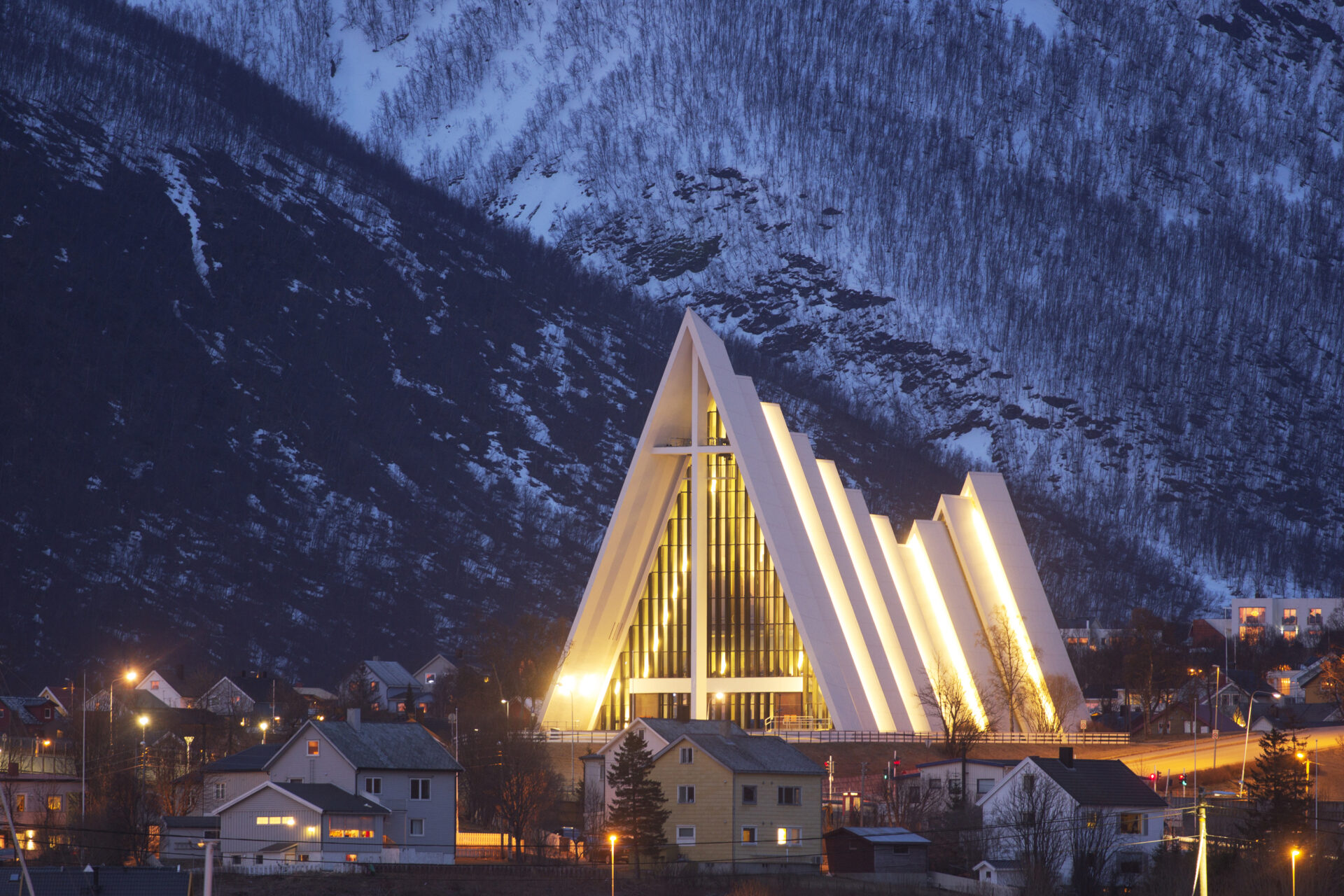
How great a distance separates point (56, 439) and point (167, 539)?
60.9 ft

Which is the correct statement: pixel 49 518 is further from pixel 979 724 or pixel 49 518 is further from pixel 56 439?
pixel 979 724

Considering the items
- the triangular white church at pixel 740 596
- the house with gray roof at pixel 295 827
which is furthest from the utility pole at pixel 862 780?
the house with gray roof at pixel 295 827

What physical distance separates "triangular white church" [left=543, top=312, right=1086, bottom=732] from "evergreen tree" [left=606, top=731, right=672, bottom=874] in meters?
19.8

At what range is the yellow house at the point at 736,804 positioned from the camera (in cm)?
4047

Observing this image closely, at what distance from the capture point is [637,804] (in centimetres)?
3881

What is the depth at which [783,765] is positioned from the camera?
1631 inches

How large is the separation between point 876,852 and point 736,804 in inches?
135

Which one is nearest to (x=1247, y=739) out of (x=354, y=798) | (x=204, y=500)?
(x=354, y=798)

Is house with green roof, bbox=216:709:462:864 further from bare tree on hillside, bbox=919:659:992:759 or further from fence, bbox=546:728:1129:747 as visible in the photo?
bare tree on hillside, bbox=919:659:992:759

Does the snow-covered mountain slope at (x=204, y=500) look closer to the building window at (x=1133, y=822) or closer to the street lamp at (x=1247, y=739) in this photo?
the street lamp at (x=1247, y=739)

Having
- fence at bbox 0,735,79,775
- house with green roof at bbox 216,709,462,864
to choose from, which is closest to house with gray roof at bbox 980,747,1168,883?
house with green roof at bbox 216,709,462,864

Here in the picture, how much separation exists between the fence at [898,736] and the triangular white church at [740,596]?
1.67 meters

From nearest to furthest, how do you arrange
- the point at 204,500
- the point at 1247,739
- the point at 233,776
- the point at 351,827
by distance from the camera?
the point at 351,827, the point at 233,776, the point at 1247,739, the point at 204,500

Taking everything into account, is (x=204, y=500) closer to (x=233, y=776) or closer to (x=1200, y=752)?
(x=1200, y=752)
